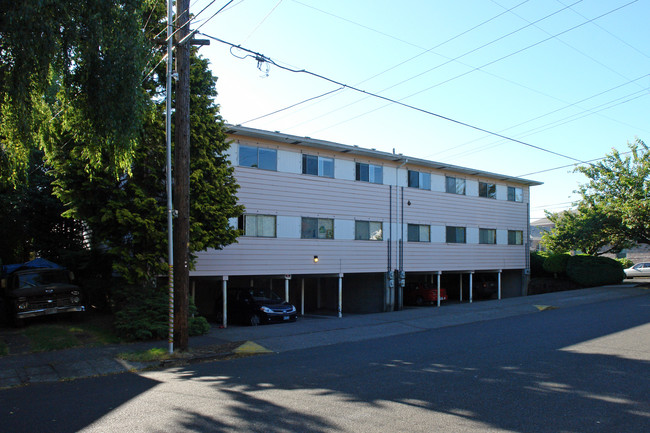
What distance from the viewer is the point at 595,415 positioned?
6.16m

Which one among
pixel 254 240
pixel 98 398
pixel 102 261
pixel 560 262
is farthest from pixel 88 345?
pixel 560 262

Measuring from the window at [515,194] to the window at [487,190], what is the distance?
5.15ft

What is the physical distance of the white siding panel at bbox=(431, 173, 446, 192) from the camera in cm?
2686

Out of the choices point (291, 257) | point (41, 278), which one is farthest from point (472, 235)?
point (41, 278)

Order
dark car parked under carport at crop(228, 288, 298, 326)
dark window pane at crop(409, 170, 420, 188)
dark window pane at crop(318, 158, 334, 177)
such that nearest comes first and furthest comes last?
1. dark car parked under carport at crop(228, 288, 298, 326)
2. dark window pane at crop(318, 158, 334, 177)
3. dark window pane at crop(409, 170, 420, 188)

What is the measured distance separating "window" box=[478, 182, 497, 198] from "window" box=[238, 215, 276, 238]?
14.6 metres

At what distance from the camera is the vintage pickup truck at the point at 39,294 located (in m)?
14.4

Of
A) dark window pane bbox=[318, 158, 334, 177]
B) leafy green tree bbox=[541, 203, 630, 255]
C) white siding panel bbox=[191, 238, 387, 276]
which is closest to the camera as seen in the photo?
white siding panel bbox=[191, 238, 387, 276]

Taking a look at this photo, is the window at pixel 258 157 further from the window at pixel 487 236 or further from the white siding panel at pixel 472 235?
the window at pixel 487 236

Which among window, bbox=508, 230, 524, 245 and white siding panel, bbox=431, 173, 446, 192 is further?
window, bbox=508, 230, 524, 245

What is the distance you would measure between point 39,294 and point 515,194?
27372mm

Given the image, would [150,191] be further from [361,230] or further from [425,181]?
[425,181]

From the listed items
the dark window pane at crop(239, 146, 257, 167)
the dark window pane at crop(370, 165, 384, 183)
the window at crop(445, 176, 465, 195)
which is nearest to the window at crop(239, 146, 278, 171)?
the dark window pane at crop(239, 146, 257, 167)

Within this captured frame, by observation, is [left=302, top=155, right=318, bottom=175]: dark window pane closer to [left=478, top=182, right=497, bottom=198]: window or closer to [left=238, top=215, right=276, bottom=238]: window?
[left=238, top=215, right=276, bottom=238]: window
